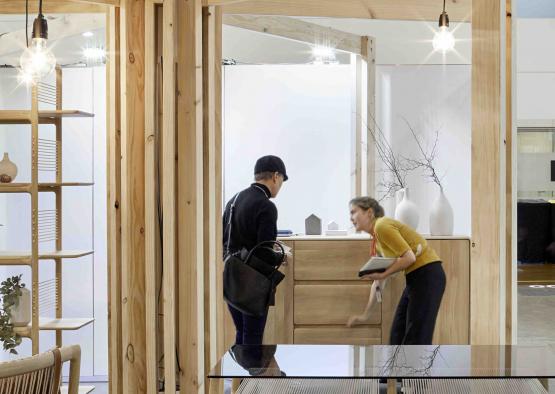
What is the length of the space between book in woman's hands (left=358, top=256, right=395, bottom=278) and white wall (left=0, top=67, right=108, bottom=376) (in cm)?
171

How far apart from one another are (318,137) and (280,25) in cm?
84

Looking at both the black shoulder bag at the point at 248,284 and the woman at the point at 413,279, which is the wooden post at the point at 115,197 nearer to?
the black shoulder bag at the point at 248,284

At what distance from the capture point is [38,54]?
2.93m

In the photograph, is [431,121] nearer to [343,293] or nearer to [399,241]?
[399,241]

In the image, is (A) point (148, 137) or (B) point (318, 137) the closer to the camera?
(A) point (148, 137)

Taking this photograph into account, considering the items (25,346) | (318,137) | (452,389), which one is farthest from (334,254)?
(452,389)

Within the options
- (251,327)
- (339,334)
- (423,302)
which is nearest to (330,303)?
(339,334)

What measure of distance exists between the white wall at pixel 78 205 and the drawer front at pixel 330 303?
1.30 metres

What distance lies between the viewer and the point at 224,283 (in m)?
4.12

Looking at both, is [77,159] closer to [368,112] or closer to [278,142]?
[278,142]

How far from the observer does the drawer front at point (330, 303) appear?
15.8 ft

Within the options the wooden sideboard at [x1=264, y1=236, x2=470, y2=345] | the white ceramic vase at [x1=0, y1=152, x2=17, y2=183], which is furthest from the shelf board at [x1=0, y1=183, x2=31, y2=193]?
the wooden sideboard at [x1=264, y1=236, x2=470, y2=345]

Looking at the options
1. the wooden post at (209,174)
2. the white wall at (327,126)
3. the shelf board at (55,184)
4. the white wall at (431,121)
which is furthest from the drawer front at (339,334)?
the shelf board at (55,184)

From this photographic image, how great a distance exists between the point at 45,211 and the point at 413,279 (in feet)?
7.86
